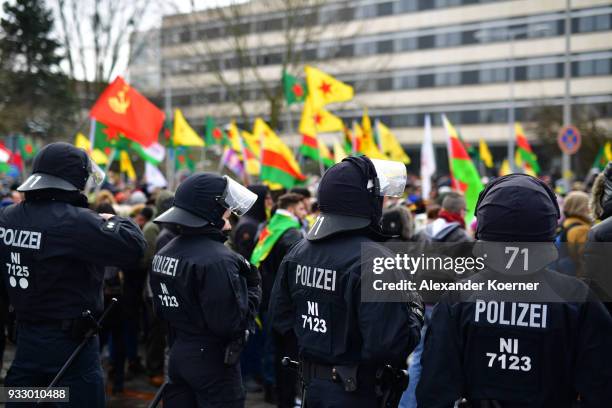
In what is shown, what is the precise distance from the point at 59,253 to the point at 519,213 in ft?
9.05

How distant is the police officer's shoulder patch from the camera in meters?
4.14

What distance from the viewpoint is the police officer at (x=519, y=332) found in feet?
8.85

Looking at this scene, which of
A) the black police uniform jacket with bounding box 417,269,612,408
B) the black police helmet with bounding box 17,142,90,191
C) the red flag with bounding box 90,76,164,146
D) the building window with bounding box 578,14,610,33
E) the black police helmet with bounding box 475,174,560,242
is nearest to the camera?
the black police uniform jacket with bounding box 417,269,612,408

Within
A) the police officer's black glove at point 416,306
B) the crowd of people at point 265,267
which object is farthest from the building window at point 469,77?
the police officer's black glove at point 416,306

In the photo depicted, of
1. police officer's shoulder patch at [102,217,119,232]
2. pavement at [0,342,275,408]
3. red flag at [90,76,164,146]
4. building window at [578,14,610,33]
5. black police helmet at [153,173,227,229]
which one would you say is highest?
building window at [578,14,610,33]

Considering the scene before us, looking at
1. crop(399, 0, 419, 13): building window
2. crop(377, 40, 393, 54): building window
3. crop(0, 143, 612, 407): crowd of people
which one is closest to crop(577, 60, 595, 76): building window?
crop(399, 0, 419, 13): building window

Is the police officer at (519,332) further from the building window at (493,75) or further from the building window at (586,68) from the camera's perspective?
the building window at (493,75)

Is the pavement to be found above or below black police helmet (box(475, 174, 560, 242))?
below

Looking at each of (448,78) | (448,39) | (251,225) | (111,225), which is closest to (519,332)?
(111,225)

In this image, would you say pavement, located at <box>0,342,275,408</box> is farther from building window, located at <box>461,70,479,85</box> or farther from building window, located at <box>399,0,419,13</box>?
building window, located at <box>399,0,419,13</box>

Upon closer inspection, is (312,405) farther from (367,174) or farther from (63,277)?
(63,277)

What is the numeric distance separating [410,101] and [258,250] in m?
49.9

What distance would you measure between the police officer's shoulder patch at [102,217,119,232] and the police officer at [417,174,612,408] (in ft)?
7.14

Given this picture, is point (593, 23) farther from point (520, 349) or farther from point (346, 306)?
point (520, 349)
